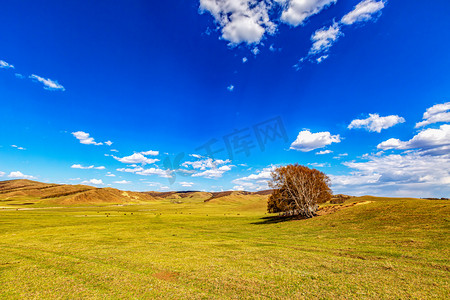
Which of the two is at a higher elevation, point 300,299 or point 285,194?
point 285,194

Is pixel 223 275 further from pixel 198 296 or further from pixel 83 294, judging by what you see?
pixel 83 294

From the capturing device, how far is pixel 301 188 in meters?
49.8

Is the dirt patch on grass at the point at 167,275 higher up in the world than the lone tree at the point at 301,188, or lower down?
lower down

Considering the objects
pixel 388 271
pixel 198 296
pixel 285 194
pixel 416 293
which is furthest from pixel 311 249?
pixel 285 194

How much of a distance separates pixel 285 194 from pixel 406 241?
117 ft

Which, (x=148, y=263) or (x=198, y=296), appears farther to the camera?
(x=148, y=263)

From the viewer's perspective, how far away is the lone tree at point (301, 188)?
49094mm

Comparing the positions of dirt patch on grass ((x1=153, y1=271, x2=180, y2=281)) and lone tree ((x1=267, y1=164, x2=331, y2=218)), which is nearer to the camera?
dirt patch on grass ((x1=153, y1=271, x2=180, y2=281))

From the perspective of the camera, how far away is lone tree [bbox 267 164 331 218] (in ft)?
161

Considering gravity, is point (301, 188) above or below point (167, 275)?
above

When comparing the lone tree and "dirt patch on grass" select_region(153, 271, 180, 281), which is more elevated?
the lone tree

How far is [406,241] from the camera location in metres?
19.4

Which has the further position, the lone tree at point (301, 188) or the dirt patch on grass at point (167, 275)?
the lone tree at point (301, 188)

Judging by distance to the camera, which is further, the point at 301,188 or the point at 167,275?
the point at 301,188
